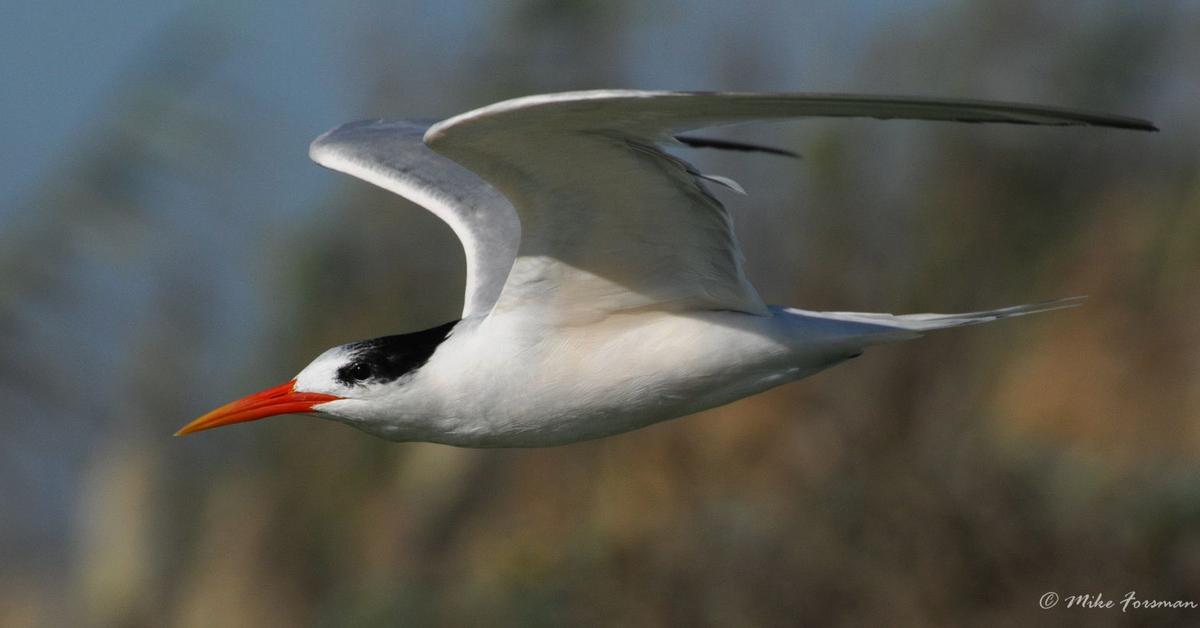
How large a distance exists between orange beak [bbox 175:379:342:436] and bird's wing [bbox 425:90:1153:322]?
52cm

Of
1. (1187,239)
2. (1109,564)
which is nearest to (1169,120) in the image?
(1187,239)

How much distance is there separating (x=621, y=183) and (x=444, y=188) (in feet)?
4.24

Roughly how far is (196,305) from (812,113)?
7.34 metres

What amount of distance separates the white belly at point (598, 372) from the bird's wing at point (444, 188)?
1.48 ft

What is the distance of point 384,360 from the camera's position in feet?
12.4

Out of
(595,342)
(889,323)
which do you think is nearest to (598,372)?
(595,342)

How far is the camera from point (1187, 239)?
25.6 feet

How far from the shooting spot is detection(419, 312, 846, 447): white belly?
3725mm

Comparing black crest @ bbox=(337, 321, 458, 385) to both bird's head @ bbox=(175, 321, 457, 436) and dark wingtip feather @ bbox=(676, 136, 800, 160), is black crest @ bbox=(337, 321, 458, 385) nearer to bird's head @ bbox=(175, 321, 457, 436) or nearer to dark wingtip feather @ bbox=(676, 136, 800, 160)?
bird's head @ bbox=(175, 321, 457, 436)

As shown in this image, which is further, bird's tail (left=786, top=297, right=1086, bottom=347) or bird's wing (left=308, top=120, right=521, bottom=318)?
bird's wing (left=308, top=120, right=521, bottom=318)

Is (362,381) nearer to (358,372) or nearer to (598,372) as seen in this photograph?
(358,372)
